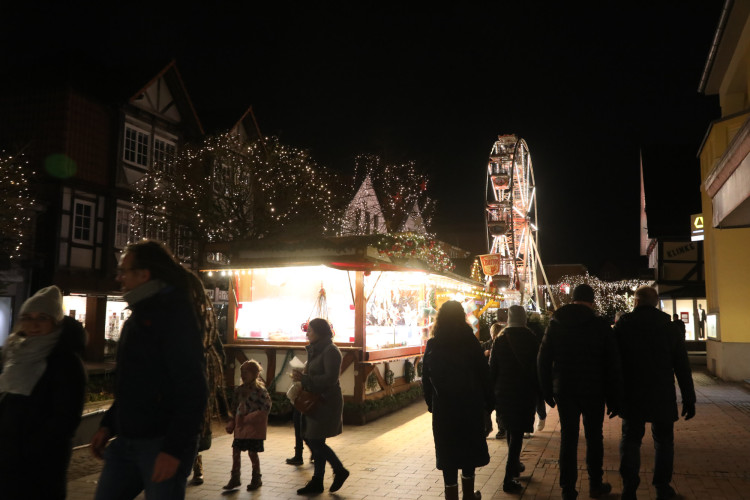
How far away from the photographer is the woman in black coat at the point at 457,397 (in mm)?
5242

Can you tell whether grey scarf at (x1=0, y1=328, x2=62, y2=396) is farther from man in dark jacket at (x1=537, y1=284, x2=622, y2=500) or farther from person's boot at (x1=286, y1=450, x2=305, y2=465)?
person's boot at (x1=286, y1=450, x2=305, y2=465)

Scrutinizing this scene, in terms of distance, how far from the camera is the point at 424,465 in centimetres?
758

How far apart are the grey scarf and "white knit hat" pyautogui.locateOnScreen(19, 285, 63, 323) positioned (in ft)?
0.38

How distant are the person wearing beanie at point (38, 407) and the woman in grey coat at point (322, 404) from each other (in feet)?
10.7

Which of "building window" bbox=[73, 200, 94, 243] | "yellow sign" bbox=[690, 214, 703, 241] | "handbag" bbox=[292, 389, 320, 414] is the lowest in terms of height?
"handbag" bbox=[292, 389, 320, 414]

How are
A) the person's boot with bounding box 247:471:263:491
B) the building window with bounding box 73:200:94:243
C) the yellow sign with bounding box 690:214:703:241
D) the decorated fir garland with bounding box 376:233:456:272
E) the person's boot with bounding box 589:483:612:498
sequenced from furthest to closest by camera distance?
the building window with bounding box 73:200:94:243, the yellow sign with bounding box 690:214:703:241, the decorated fir garland with bounding box 376:233:456:272, the person's boot with bounding box 247:471:263:491, the person's boot with bounding box 589:483:612:498

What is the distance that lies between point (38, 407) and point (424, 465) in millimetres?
5044

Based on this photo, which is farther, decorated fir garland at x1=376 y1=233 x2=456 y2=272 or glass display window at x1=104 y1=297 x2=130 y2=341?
glass display window at x1=104 y1=297 x2=130 y2=341

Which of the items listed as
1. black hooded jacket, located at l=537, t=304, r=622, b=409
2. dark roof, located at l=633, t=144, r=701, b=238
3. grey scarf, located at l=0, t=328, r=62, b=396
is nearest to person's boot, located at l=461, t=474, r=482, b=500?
black hooded jacket, located at l=537, t=304, r=622, b=409

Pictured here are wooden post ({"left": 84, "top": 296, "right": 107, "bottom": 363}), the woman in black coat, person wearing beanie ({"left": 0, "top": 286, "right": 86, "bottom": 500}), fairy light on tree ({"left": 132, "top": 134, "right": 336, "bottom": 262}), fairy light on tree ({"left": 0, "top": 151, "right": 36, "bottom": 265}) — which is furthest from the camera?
wooden post ({"left": 84, "top": 296, "right": 107, "bottom": 363})

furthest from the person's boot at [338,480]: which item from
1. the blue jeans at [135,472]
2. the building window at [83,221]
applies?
the building window at [83,221]

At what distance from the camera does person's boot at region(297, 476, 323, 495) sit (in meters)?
6.37

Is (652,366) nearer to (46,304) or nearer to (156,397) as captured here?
(156,397)

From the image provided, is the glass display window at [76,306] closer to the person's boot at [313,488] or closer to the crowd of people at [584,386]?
the person's boot at [313,488]
